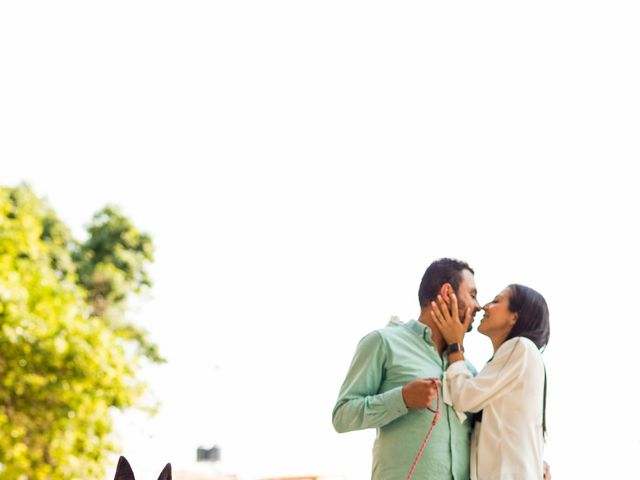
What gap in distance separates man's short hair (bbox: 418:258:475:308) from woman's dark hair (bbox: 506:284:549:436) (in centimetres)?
14

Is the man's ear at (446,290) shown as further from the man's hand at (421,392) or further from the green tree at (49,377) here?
the green tree at (49,377)

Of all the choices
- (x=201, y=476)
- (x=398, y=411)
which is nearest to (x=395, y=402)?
(x=398, y=411)

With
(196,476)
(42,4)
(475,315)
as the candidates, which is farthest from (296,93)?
(475,315)

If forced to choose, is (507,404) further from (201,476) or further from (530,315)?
(201,476)

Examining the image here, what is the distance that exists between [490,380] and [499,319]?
21cm

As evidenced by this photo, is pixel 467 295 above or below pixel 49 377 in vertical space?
below

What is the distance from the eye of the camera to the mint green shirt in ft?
6.78

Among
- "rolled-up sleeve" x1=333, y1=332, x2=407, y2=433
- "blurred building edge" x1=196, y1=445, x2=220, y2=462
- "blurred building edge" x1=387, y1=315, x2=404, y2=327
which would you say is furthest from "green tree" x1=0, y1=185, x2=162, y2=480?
"rolled-up sleeve" x1=333, y1=332, x2=407, y2=433

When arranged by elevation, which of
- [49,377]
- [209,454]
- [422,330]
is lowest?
[422,330]

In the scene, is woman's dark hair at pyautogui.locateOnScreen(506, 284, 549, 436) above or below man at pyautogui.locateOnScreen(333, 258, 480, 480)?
above

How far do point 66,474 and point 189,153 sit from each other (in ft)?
15.3

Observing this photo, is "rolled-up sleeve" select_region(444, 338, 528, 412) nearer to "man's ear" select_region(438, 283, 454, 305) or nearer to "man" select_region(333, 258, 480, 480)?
"man" select_region(333, 258, 480, 480)

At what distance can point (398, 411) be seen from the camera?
204 cm

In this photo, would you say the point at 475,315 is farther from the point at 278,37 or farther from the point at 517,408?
the point at 278,37
